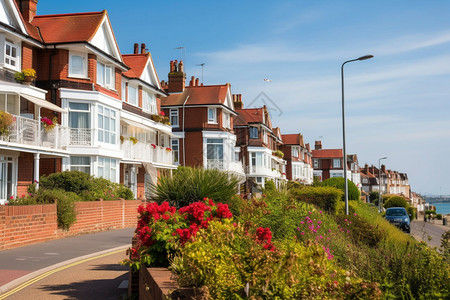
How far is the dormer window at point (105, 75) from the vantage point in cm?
2950

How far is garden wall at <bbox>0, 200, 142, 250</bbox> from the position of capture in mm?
15867

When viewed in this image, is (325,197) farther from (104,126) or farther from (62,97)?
(62,97)

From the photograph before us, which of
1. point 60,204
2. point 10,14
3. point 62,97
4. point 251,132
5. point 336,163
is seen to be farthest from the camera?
point 336,163

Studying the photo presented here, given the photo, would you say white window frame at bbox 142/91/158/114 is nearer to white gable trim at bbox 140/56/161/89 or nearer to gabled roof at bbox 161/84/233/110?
white gable trim at bbox 140/56/161/89

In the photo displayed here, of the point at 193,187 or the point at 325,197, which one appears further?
the point at 325,197

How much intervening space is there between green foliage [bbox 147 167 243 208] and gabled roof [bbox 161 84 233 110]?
3501 centimetres

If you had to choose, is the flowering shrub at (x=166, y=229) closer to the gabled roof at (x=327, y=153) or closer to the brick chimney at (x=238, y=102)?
the brick chimney at (x=238, y=102)

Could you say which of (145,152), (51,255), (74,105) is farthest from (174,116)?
(51,255)

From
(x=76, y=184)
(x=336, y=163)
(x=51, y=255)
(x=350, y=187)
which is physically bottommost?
(x=51, y=255)

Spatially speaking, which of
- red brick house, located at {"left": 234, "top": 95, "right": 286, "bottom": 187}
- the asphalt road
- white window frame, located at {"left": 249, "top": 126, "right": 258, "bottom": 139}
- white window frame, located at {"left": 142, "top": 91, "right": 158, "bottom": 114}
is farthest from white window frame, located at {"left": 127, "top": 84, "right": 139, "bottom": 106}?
white window frame, located at {"left": 249, "top": 126, "right": 258, "bottom": 139}

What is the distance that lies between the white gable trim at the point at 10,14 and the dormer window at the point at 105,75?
5.02 m

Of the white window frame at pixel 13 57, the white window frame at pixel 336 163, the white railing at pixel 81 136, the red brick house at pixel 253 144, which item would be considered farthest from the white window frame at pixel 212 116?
the white window frame at pixel 336 163

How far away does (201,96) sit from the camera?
4856 centimetres

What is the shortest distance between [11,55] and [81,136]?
5.31 metres
